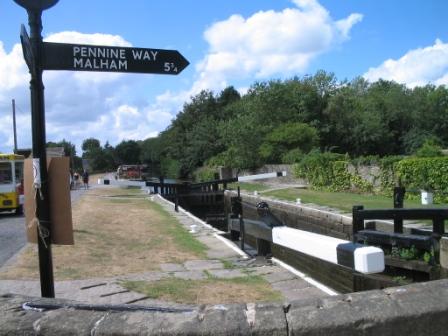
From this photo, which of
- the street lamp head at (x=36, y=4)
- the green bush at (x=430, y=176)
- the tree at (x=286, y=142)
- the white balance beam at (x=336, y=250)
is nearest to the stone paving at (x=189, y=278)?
the white balance beam at (x=336, y=250)

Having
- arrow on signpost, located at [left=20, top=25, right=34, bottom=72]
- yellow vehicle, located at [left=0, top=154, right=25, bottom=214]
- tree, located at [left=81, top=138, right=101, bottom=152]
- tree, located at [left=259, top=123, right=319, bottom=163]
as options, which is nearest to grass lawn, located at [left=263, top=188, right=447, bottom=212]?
yellow vehicle, located at [left=0, top=154, right=25, bottom=214]

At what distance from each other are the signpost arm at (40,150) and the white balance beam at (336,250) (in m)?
2.35

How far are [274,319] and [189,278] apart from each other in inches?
233

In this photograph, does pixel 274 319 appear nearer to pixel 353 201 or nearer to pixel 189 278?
pixel 189 278

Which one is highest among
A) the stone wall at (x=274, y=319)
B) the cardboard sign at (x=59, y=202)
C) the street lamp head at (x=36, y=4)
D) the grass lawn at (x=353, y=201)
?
the street lamp head at (x=36, y=4)

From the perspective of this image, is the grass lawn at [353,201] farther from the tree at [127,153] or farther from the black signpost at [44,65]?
the tree at [127,153]

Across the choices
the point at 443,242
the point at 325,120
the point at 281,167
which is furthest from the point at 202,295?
the point at 325,120

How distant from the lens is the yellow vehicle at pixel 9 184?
61.6ft

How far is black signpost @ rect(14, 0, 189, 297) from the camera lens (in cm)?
412

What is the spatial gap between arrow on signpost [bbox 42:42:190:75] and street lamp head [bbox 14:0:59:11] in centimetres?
31

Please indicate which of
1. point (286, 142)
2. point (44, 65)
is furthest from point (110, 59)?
point (286, 142)

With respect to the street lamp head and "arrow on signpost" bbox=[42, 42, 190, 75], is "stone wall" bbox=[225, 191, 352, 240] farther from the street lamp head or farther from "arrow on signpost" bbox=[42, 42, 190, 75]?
the street lamp head

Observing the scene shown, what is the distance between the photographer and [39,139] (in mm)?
4141

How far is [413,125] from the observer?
6384 cm
